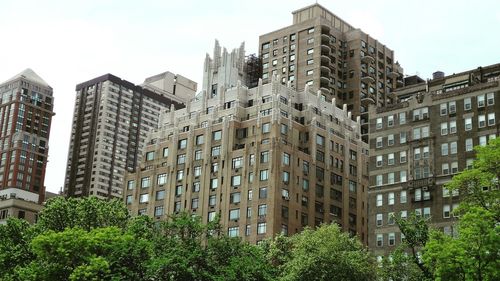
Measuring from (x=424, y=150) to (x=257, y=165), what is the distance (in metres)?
33.3

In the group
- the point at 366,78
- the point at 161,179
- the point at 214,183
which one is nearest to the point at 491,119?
the point at 214,183

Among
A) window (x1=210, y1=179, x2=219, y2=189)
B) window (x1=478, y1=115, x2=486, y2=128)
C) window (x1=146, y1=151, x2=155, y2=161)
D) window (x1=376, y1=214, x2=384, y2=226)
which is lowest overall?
window (x1=376, y1=214, x2=384, y2=226)

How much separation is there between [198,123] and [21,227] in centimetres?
6584

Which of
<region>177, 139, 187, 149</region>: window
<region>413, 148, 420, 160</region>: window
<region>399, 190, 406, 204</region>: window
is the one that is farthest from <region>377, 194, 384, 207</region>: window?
<region>177, 139, 187, 149</region>: window

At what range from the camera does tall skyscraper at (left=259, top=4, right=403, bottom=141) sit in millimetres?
173000

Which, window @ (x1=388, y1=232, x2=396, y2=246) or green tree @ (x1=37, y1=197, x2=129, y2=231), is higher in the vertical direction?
window @ (x1=388, y1=232, x2=396, y2=246)

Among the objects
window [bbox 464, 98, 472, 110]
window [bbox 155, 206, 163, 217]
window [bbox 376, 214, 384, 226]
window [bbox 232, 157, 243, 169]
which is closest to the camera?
window [bbox 464, 98, 472, 110]

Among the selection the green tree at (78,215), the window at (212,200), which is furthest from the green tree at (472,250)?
the window at (212,200)

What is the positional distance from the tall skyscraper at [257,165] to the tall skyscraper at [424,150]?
72.8 ft

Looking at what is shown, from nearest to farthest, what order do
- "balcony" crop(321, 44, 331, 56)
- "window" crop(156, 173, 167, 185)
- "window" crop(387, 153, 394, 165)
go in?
"window" crop(387, 153, 394, 165), "window" crop(156, 173, 167, 185), "balcony" crop(321, 44, 331, 56)

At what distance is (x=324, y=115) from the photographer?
14288 centimetres

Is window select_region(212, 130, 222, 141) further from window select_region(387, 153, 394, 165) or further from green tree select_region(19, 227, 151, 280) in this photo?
green tree select_region(19, 227, 151, 280)

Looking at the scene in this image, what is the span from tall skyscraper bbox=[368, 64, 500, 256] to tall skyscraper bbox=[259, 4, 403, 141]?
60.8 metres

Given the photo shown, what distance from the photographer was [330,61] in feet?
575
